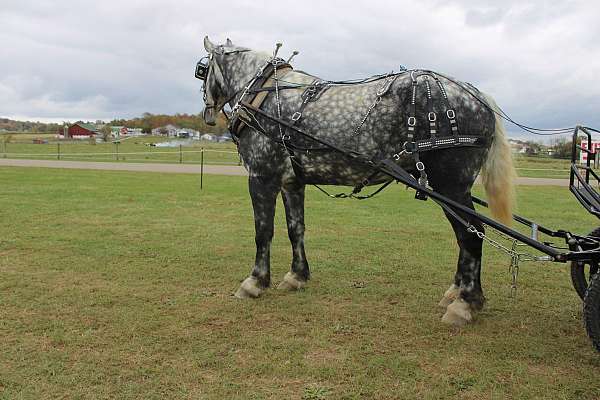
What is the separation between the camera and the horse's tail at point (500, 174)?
5148 millimetres

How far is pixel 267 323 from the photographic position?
5.21 m

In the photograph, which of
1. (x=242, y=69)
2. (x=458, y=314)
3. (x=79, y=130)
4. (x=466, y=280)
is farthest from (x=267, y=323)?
(x=79, y=130)

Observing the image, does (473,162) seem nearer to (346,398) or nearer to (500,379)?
(500,379)

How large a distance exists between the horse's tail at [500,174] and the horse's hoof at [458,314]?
0.91 metres

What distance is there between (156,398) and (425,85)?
348 cm

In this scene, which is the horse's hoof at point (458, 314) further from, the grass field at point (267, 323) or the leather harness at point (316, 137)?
the leather harness at point (316, 137)

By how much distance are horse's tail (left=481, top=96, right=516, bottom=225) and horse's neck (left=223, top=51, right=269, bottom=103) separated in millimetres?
2564

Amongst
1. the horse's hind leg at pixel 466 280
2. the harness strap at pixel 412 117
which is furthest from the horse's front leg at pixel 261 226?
the horse's hind leg at pixel 466 280

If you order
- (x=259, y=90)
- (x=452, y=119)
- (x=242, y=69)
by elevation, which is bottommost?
(x=452, y=119)

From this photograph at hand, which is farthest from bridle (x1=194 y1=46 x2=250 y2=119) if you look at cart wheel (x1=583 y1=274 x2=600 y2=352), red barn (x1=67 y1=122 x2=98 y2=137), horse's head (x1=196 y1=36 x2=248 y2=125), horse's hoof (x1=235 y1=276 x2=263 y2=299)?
red barn (x1=67 y1=122 x2=98 y2=137)

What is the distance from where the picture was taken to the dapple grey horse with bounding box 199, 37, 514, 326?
4.96m

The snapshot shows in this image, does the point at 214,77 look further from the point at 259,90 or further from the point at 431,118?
the point at 431,118

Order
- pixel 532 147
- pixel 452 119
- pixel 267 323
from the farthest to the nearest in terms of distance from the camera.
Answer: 1. pixel 532 147
2. pixel 267 323
3. pixel 452 119

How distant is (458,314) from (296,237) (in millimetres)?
2176
